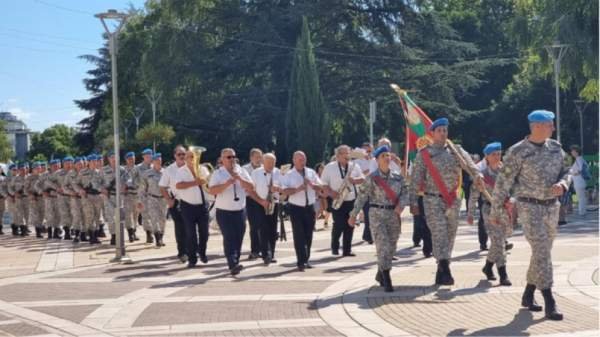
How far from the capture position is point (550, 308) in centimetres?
820

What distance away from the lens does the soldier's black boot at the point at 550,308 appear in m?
8.12

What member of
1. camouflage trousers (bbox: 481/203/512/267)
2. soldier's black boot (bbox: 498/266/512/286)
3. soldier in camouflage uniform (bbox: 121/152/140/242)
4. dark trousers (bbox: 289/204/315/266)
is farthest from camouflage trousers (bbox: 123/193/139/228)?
soldier's black boot (bbox: 498/266/512/286)

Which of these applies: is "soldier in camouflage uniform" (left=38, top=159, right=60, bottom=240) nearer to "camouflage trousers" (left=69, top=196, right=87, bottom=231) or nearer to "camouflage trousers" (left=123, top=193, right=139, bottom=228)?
"camouflage trousers" (left=69, top=196, right=87, bottom=231)

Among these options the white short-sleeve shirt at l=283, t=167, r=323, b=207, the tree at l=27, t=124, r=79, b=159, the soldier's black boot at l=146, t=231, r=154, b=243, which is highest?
the tree at l=27, t=124, r=79, b=159

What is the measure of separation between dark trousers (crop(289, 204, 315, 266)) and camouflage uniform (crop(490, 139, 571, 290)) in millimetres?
4883

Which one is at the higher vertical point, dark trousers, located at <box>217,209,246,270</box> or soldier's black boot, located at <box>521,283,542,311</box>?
dark trousers, located at <box>217,209,246,270</box>

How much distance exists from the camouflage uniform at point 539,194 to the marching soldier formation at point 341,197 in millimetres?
10

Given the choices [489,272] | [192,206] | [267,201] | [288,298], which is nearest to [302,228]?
[267,201]

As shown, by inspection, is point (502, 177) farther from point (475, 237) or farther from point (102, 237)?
point (102, 237)

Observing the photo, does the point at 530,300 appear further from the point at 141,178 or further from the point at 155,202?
the point at 141,178

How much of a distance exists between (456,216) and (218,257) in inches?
233

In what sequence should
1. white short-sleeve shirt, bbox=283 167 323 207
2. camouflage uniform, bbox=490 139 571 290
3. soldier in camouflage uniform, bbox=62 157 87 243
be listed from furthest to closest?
soldier in camouflage uniform, bbox=62 157 87 243 < white short-sleeve shirt, bbox=283 167 323 207 < camouflage uniform, bbox=490 139 571 290

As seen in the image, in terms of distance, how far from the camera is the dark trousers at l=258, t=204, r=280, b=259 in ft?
45.0

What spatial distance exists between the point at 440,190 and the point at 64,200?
12.7 metres
